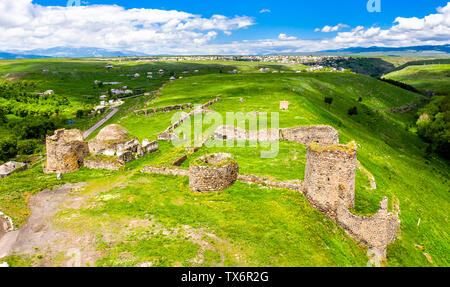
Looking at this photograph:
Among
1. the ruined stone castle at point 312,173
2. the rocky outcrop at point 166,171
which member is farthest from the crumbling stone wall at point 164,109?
the rocky outcrop at point 166,171

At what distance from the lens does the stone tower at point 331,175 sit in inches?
688

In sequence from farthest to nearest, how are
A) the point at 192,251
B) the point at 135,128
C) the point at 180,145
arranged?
the point at 135,128 → the point at 180,145 → the point at 192,251

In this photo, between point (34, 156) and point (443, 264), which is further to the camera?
point (34, 156)

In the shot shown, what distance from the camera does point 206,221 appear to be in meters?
17.5

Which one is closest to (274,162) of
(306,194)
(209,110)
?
(306,194)

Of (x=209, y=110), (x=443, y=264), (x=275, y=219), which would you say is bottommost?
(x=443, y=264)

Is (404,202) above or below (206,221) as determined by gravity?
below

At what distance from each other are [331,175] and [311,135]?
1723 cm

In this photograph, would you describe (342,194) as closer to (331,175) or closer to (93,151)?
(331,175)

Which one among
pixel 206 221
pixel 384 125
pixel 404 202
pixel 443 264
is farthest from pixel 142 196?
pixel 384 125

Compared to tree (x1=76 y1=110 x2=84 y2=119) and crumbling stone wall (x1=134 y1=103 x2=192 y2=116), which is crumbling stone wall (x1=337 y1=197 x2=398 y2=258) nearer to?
crumbling stone wall (x1=134 y1=103 x2=192 y2=116)

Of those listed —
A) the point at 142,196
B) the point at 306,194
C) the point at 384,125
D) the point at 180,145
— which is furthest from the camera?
the point at 384,125
